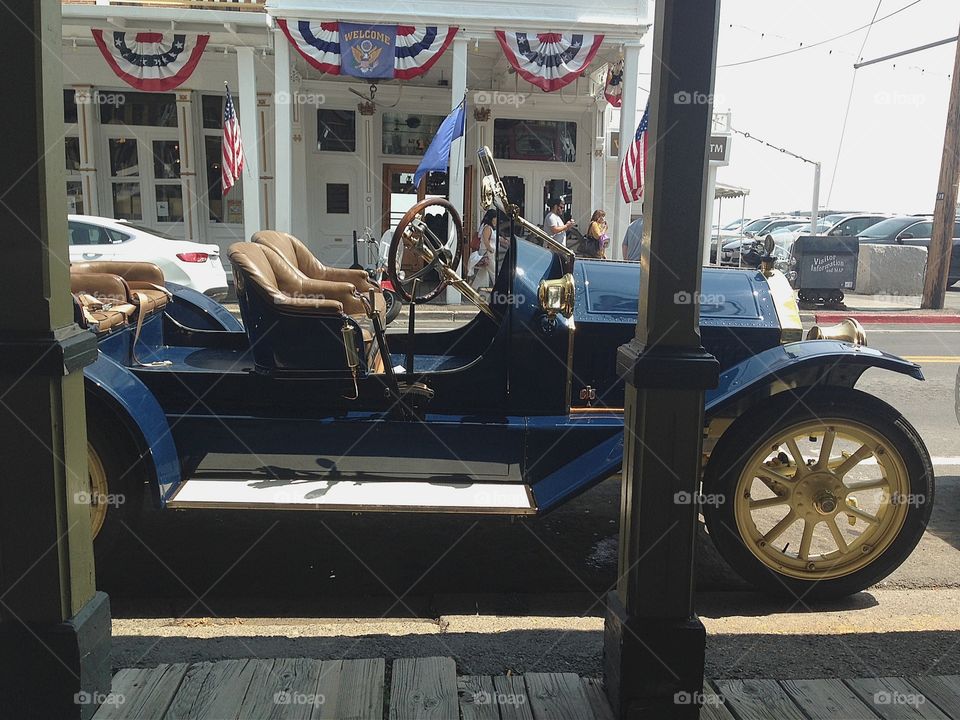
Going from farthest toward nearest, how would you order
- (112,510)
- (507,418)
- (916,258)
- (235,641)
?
(916,258), (507,418), (112,510), (235,641)

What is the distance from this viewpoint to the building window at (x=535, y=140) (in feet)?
54.1

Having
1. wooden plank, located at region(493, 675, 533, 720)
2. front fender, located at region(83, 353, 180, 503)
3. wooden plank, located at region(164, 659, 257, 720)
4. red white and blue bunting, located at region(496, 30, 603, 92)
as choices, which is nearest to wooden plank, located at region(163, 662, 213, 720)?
wooden plank, located at region(164, 659, 257, 720)

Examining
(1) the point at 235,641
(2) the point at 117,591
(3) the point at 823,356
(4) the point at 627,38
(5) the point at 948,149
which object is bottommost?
(2) the point at 117,591

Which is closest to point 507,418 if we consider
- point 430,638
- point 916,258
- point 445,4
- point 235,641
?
point 430,638

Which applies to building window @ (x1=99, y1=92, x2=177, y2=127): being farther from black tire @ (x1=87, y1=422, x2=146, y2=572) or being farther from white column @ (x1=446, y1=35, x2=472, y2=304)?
black tire @ (x1=87, y1=422, x2=146, y2=572)

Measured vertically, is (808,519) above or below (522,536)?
above

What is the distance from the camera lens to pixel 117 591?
3.55m

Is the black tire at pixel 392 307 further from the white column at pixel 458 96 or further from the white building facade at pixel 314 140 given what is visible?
the white building facade at pixel 314 140

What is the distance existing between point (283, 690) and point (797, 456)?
7.45 feet

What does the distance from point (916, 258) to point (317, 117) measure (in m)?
12.4

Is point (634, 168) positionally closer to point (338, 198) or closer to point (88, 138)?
point (338, 198)

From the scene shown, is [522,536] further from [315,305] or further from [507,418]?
[315,305]

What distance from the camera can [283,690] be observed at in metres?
2.38

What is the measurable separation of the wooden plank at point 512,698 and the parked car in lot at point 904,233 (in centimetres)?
1841
